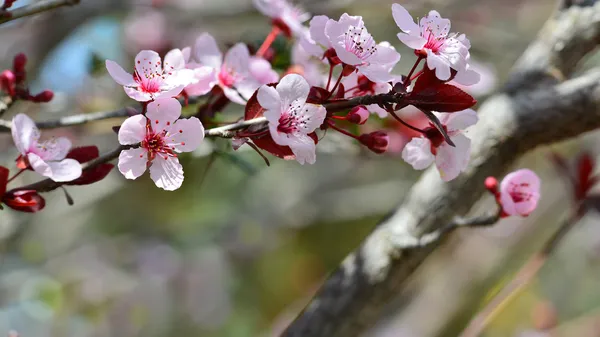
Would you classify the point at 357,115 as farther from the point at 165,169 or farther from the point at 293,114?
the point at 165,169

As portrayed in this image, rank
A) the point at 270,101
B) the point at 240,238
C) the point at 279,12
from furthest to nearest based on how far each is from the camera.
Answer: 1. the point at 240,238
2. the point at 279,12
3. the point at 270,101

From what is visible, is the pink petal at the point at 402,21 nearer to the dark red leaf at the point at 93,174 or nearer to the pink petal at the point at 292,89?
the pink petal at the point at 292,89

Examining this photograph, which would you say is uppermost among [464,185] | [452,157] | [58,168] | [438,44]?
[58,168]

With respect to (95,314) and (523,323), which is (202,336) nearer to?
(95,314)

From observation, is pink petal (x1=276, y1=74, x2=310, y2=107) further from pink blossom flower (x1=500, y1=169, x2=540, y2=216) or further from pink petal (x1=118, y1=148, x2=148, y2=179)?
pink blossom flower (x1=500, y1=169, x2=540, y2=216)

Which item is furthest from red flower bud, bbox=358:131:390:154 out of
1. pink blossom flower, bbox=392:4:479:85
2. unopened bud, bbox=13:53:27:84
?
unopened bud, bbox=13:53:27:84

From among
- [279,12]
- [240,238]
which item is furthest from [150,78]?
[240,238]

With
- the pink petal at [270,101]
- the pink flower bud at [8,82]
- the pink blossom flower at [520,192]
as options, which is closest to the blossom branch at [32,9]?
the pink flower bud at [8,82]
